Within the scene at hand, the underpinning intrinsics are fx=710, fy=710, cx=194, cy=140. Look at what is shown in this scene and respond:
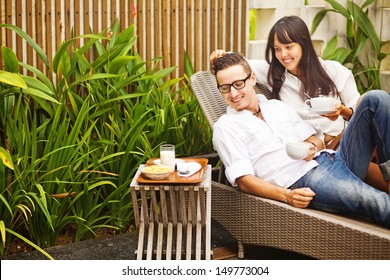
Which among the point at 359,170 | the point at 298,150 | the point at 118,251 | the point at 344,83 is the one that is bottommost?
the point at 118,251

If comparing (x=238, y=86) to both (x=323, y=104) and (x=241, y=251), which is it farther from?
(x=241, y=251)

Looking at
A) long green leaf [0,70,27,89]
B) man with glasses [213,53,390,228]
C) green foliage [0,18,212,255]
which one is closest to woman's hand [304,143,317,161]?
man with glasses [213,53,390,228]

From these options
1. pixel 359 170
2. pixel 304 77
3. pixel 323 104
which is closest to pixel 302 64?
pixel 304 77

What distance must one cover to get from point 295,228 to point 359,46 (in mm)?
2614

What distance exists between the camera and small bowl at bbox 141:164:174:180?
3422mm

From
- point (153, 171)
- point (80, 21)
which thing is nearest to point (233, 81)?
point (153, 171)

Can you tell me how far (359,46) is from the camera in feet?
18.8

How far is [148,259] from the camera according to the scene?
359 cm

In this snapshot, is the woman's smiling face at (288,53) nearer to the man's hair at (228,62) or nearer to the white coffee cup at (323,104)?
the man's hair at (228,62)

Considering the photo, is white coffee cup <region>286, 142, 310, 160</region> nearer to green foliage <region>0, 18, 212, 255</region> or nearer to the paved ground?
the paved ground

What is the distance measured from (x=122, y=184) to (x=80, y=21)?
4.00 ft

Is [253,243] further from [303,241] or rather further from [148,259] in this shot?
[148,259]

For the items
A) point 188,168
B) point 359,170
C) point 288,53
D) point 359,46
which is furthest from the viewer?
point 359,46

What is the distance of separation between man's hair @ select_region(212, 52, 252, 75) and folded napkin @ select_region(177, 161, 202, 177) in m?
0.58
